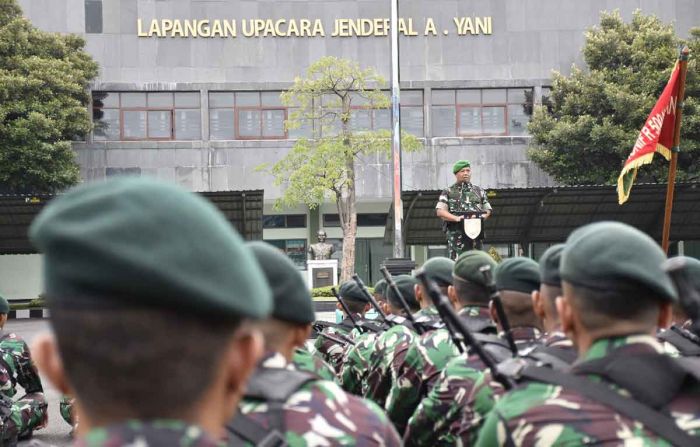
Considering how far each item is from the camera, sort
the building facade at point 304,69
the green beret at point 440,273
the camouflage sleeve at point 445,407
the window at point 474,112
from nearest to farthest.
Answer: the camouflage sleeve at point 445,407 → the green beret at point 440,273 → the building facade at point 304,69 → the window at point 474,112

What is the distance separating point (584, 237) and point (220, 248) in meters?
1.30

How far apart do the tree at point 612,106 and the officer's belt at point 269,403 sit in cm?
2851

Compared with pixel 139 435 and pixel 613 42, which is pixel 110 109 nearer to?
pixel 613 42

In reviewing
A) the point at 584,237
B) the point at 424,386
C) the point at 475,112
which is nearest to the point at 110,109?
the point at 475,112

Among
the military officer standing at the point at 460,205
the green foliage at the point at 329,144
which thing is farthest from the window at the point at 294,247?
the military officer standing at the point at 460,205

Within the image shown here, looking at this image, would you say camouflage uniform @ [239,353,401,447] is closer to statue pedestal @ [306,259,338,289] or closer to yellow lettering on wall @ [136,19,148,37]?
statue pedestal @ [306,259,338,289]

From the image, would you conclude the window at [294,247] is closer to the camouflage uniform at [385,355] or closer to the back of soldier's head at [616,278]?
the camouflage uniform at [385,355]

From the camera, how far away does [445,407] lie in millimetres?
3805

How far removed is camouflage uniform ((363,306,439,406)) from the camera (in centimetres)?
530

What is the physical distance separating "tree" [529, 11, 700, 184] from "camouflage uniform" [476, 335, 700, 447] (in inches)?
1118

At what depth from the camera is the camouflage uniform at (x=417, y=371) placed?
4672 millimetres

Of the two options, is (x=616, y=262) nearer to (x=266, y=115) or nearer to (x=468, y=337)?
(x=468, y=337)

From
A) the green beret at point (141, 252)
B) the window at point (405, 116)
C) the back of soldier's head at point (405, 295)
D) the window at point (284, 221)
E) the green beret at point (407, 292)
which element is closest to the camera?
the green beret at point (141, 252)

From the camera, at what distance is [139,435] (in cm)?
125
